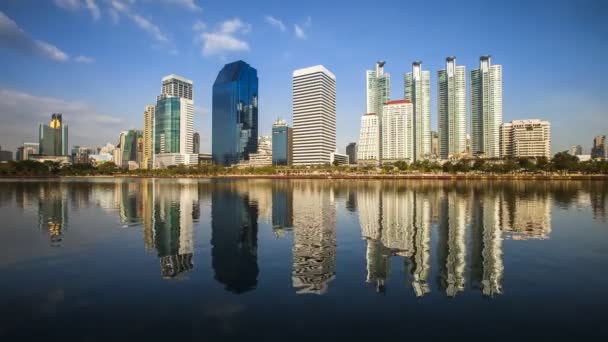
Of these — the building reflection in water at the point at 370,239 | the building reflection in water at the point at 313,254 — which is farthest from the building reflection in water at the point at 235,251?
the building reflection in water at the point at 313,254

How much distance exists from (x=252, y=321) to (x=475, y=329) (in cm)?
792

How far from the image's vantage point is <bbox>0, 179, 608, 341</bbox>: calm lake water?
12516 millimetres

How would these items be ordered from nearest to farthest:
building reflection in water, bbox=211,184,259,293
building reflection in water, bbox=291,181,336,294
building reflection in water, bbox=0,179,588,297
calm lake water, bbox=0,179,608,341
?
calm lake water, bbox=0,179,608,341 < building reflection in water, bbox=291,181,336,294 < building reflection in water, bbox=211,184,259,293 < building reflection in water, bbox=0,179,588,297

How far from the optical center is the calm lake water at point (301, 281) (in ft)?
41.1

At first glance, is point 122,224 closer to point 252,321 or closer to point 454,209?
point 252,321

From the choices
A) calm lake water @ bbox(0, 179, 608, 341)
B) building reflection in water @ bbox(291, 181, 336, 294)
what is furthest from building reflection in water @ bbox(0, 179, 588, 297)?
calm lake water @ bbox(0, 179, 608, 341)

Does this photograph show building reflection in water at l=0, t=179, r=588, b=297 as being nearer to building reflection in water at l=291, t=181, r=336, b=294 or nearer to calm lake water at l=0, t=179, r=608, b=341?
building reflection in water at l=291, t=181, r=336, b=294

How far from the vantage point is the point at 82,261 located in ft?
69.8

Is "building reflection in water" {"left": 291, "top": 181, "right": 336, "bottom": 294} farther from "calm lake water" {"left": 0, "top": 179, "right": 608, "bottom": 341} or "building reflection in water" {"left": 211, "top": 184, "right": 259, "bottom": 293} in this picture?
"building reflection in water" {"left": 211, "top": 184, "right": 259, "bottom": 293}

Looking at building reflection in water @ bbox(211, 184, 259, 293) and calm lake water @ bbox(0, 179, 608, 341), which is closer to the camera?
calm lake water @ bbox(0, 179, 608, 341)

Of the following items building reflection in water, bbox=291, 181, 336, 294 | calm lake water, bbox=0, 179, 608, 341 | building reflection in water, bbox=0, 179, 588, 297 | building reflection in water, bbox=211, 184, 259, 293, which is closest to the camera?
calm lake water, bbox=0, 179, 608, 341

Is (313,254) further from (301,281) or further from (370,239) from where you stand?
(370,239)

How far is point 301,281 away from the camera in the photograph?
692 inches

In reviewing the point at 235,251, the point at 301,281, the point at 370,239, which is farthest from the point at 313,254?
the point at 370,239
